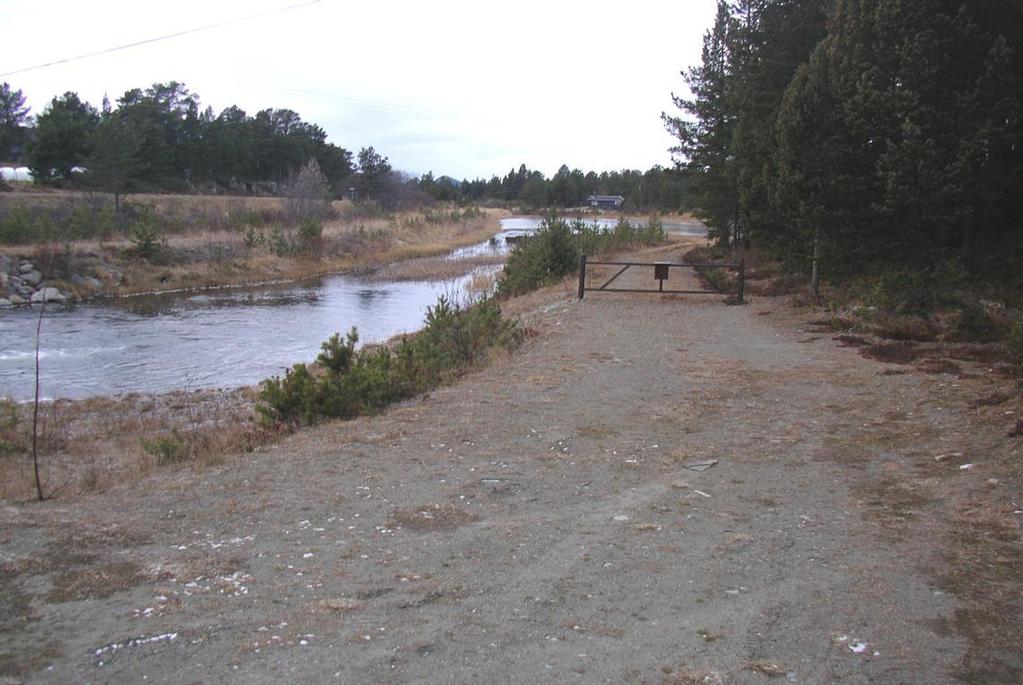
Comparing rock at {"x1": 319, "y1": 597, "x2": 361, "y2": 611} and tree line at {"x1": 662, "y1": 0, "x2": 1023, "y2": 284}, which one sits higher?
tree line at {"x1": 662, "y1": 0, "x2": 1023, "y2": 284}

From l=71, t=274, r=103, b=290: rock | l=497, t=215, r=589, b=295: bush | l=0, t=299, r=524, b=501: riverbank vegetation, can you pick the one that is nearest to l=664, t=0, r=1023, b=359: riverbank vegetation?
l=0, t=299, r=524, b=501: riverbank vegetation

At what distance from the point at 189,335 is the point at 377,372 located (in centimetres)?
1604

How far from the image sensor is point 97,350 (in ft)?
77.7

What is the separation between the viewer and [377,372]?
12273mm

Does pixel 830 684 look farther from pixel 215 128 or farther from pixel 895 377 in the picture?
pixel 215 128

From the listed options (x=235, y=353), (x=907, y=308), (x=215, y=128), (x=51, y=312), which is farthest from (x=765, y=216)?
(x=215, y=128)

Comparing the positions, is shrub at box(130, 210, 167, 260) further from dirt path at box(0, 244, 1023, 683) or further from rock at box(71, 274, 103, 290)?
dirt path at box(0, 244, 1023, 683)

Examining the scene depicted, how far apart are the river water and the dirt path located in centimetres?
1120

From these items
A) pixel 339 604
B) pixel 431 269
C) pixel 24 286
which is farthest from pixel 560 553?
pixel 431 269

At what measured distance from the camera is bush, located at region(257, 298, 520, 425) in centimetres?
1152

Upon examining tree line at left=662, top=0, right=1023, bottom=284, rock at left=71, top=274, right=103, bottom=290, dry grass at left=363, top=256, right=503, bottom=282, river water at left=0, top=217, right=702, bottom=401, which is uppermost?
tree line at left=662, top=0, right=1023, bottom=284

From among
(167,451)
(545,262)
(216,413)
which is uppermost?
(545,262)

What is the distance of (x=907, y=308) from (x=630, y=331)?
525 cm

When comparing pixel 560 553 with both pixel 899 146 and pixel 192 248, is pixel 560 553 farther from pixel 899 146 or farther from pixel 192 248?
pixel 192 248
